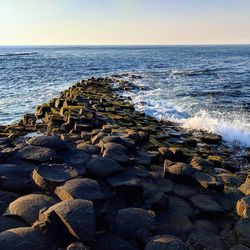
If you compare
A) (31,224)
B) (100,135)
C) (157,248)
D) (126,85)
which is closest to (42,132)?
(100,135)

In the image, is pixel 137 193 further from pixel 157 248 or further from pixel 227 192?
pixel 227 192

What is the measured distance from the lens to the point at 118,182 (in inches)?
238

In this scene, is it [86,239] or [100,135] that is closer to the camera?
[86,239]

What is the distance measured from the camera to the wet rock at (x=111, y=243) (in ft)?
14.9

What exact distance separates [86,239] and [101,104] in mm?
12688

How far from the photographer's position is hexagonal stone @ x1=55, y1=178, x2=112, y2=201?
17.3ft

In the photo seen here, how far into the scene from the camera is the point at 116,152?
7.20 meters

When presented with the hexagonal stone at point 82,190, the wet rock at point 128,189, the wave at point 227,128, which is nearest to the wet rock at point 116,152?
the wet rock at point 128,189

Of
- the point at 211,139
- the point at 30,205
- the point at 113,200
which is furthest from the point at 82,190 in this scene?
the point at 211,139

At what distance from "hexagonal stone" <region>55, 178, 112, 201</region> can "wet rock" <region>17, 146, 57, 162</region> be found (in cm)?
115

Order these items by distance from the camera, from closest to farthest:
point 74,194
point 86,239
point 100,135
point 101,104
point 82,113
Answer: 1. point 86,239
2. point 74,194
3. point 100,135
4. point 82,113
5. point 101,104

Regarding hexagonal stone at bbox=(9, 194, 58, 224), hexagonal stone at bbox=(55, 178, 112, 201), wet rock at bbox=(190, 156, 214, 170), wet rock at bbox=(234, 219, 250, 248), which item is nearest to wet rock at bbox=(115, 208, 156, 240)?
hexagonal stone at bbox=(55, 178, 112, 201)

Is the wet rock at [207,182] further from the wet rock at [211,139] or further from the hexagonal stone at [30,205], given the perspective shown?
the wet rock at [211,139]

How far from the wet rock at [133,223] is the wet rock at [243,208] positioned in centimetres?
164
